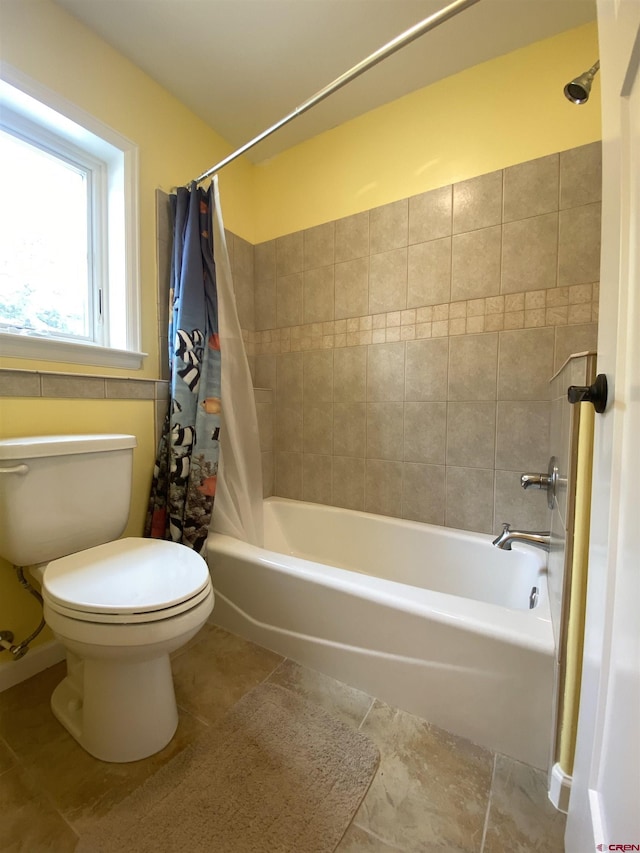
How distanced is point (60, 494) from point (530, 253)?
1908 millimetres

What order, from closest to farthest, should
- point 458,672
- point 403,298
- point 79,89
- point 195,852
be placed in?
point 195,852, point 458,672, point 79,89, point 403,298

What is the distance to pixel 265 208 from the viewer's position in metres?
2.06

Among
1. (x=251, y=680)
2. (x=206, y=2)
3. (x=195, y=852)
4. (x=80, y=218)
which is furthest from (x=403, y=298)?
(x=195, y=852)

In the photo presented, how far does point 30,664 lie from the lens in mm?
1193

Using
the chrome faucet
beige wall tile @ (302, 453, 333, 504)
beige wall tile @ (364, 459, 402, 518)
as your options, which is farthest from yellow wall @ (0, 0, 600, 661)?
the chrome faucet

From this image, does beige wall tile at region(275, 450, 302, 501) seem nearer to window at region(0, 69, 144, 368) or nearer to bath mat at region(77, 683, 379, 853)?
window at region(0, 69, 144, 368)

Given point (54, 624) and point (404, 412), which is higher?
point (404, 412)

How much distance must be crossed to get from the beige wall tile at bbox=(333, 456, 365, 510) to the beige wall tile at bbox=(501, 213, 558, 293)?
1.05m

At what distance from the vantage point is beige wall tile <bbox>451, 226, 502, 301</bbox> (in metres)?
1.47

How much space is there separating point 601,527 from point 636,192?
18.3 inches

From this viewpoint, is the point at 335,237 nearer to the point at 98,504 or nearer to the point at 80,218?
the point at 80,218

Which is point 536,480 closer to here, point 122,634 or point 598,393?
point 598,393

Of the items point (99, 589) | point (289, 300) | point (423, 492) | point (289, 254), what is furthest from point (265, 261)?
point (99, 589)

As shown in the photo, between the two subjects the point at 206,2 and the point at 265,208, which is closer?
the point at 206,2
